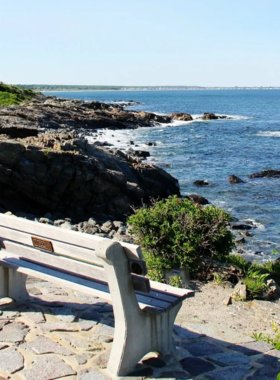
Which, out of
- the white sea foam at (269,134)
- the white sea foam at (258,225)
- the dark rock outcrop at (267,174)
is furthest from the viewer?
the white sea foam at (269,134)

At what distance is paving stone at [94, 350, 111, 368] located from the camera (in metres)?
4.23

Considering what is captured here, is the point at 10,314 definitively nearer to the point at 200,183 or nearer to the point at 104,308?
the point at 104,308

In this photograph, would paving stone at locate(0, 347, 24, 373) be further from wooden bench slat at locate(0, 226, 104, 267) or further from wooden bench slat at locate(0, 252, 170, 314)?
wooden bench slat at locate(0, 226, 104, 267)

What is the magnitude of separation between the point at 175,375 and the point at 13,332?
1.64 m

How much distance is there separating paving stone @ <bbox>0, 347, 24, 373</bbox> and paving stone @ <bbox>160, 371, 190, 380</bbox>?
1175 millimetres

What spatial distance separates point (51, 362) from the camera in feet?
14.0

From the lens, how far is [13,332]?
4820mm

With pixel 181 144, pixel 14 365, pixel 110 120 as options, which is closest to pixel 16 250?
pixel 14 365

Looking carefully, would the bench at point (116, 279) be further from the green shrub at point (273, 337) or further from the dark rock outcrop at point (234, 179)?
the dark rock outcrop at point (234, 179)

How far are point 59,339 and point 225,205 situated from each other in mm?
17218

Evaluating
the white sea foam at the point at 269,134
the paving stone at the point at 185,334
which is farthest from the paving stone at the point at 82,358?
the white sea foam at the point at 269,134

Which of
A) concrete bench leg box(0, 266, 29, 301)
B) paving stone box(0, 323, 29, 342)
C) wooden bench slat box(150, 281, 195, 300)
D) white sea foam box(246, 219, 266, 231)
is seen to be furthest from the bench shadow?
white sea foam box(246, 219, 266, 231)

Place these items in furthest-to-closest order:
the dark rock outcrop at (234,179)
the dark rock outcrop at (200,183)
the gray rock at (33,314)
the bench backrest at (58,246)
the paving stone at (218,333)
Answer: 1. the dark rock outcrop at (234,179)
2. the dark rock outcrop at (200,183)
3. the gray rock at (33,314)
4. the paving stone at (218,333)
5. the bench backrest at (58,246)

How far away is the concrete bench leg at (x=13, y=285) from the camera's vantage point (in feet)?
18.0
